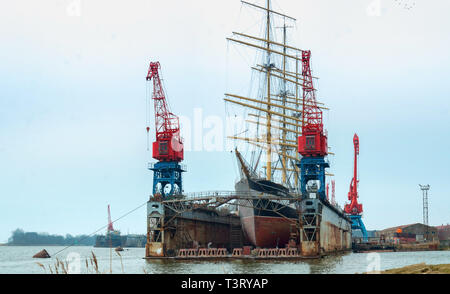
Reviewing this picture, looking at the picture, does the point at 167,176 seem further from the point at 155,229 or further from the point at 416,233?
the point at 416,233

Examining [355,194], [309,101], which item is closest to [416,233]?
[355,194]

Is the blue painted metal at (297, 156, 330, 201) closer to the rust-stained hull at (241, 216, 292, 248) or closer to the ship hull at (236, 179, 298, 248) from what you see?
the ship hull at (236, 179, 298, 248)

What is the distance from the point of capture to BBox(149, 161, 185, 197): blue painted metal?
94125mm

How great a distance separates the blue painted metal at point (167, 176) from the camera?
94.1 meters

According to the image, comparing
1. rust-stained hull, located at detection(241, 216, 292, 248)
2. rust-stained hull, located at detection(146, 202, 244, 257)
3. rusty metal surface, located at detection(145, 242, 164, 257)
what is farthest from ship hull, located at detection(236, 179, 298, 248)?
rusty metal surface, located at detection(145, 242, 164, 257)

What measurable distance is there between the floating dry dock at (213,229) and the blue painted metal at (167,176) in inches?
286

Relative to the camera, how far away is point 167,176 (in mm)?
95688

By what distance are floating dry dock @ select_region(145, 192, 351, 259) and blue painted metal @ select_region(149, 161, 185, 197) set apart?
23.8ft

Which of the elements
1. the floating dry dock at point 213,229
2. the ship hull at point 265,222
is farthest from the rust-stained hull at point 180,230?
the ship hull at point 265,222

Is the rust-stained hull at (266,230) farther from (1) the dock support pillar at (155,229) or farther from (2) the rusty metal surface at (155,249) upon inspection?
(2) the rusty metal surface at (155,249)

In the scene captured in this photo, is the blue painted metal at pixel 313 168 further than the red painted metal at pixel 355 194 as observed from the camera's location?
No

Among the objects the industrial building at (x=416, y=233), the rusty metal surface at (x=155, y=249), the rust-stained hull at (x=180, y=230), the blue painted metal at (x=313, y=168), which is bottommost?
the industrial building at (x=416, y=233)
